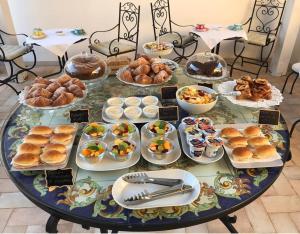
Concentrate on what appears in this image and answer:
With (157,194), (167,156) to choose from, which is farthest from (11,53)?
(157,194)

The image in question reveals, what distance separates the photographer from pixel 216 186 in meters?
0.91

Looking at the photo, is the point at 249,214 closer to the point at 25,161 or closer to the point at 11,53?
the point at 25,161

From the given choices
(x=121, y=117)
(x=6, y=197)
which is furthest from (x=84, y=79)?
(x=6, y=197)

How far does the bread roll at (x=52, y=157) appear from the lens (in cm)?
95

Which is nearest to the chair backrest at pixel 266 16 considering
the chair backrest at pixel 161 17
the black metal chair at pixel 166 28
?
the black metal chair at pixel 166 28

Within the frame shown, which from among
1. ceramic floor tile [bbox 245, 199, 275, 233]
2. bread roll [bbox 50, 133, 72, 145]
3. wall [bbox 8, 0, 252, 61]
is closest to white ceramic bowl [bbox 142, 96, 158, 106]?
bread roll [bbox 50, 133, 72, 145]

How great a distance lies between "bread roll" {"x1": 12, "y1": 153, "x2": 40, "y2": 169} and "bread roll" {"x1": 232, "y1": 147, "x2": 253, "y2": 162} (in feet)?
2.37

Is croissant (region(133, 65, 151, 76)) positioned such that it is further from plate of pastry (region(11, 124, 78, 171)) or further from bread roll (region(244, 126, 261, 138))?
bread roll (region(244, 126, 261, 138))

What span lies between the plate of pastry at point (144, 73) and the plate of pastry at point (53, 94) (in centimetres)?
25

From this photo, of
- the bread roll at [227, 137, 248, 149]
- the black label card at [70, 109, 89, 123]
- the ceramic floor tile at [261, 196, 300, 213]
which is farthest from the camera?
the ceramic floor tile at [261, 196, 300, 213]

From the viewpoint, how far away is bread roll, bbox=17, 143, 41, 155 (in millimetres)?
996

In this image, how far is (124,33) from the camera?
3549 millimetres

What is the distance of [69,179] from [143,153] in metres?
0.29

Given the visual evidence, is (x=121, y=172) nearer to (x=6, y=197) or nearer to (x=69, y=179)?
(x=69, y=179)
